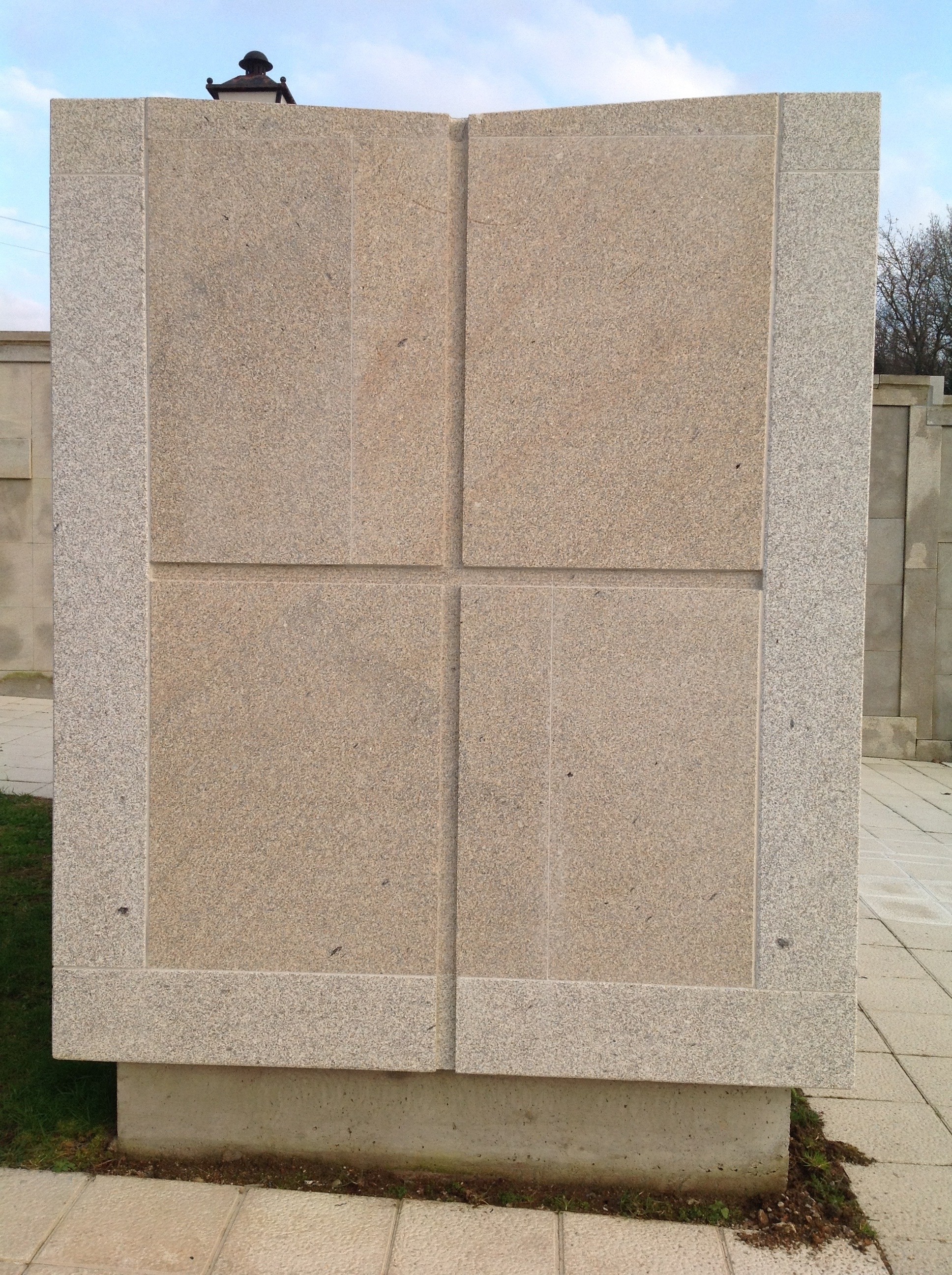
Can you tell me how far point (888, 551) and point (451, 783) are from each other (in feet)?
29.0

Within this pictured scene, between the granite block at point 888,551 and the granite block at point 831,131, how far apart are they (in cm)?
824

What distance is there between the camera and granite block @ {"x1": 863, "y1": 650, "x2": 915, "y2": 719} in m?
10.7

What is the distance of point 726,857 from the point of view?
305cm

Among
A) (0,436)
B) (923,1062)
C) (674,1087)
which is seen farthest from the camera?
(0,436)

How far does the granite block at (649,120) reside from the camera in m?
2.93

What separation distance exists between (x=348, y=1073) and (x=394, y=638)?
4.65 ft

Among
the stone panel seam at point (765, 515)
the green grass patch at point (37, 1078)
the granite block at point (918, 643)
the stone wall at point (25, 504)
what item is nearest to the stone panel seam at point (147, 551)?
the green grass patch at point (37, 1078)

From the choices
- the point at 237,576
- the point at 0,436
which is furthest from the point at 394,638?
the point at 0,436

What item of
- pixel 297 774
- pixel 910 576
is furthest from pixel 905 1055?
pixel 910 576

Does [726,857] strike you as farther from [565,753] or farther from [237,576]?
[237,576]

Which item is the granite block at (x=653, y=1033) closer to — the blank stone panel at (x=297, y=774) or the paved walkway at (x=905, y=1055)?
the blank stone panel at (x=297, y=774)

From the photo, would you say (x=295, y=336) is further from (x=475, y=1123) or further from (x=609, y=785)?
(x=475, y=1123)

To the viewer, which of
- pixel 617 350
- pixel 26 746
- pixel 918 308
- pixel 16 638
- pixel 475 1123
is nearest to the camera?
pixel 617 350

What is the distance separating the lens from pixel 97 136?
302 centimetres
